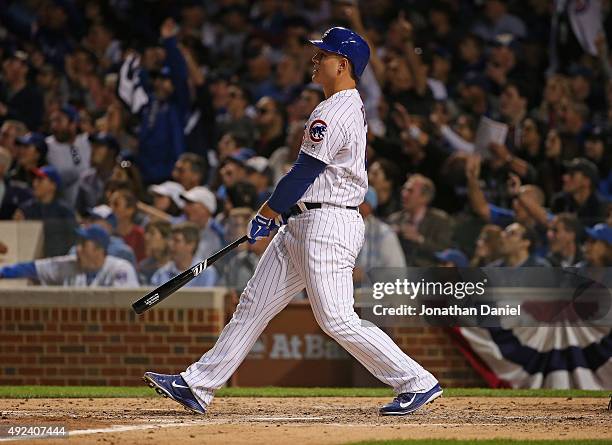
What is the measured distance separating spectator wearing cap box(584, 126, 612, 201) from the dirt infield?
3.86m

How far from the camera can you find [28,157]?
13.0 meters

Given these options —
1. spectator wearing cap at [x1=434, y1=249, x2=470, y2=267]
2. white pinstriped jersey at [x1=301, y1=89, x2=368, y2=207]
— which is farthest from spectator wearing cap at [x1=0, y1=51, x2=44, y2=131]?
white pinstriped jersey at [x1=301, y1=89, x2=368, y2=207]

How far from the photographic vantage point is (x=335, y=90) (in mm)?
6844

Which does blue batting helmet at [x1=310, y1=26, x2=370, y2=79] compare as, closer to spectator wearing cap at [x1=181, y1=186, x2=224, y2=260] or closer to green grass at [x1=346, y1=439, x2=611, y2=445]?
green grass at [x1=346, y1=439, x2=611, y2=445]

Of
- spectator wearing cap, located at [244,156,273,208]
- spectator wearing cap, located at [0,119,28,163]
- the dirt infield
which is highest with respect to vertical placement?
spectator wearing cap, located at [0,119,28,163]

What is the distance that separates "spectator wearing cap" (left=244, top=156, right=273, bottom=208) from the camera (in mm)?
11953

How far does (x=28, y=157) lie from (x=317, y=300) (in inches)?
275

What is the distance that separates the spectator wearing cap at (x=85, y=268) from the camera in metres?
10.8

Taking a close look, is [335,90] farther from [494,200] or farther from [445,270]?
[494,200]

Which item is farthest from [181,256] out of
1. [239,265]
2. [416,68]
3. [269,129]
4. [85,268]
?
[416,68]

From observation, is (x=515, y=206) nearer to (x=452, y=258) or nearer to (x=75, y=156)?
(x=452, y=258)

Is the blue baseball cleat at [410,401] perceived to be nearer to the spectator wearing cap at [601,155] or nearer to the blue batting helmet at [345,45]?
the blue batting helmet at [345,45]

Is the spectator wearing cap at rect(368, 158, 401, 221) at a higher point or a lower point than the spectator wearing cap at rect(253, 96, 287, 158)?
lower

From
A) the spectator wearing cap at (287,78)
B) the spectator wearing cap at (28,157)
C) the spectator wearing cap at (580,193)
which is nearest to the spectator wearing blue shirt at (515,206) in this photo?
the spectator wearing cap at (580,193)
